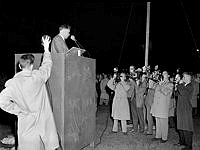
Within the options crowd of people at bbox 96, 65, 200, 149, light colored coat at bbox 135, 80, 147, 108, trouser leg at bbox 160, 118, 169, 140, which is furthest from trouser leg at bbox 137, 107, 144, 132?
trouser leg at bbox 160, 118, 169, 140

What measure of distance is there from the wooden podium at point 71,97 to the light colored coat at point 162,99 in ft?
7.95

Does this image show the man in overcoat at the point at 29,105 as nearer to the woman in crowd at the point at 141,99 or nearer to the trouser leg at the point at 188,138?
the trouser leg at the point at 188,138

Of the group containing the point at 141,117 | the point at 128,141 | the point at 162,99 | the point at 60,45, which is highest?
the point at 60,45

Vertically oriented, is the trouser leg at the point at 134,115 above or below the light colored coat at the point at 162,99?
below

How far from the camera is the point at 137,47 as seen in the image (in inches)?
1307

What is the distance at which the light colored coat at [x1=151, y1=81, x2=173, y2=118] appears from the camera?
8.21 m

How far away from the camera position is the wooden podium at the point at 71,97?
5.06 metres

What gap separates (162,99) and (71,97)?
12.1 ft

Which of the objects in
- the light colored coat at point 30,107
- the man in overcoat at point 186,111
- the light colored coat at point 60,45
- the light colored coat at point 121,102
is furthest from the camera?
the light colored coat at point 121,102

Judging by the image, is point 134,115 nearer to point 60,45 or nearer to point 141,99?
point 141,99

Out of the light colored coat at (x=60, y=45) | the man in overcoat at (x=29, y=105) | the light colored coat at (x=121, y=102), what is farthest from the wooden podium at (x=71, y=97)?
the light colored coat at (x=121, y=102)

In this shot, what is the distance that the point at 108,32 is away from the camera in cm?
2931

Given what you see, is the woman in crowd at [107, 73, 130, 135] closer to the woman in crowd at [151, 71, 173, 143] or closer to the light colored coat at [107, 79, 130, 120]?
the light colored coat at [107, 79, 130, 120]

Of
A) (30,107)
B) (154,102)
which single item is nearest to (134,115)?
(154,102)
